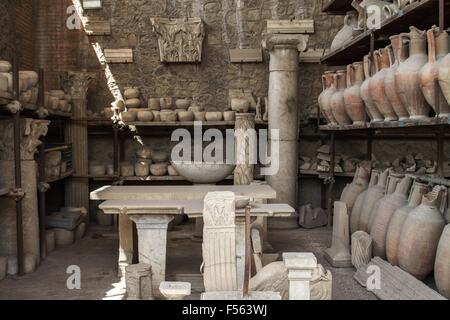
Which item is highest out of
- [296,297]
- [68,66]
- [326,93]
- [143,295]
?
[68,66]

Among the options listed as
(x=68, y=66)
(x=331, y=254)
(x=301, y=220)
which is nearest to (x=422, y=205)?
(x=331, y=254)

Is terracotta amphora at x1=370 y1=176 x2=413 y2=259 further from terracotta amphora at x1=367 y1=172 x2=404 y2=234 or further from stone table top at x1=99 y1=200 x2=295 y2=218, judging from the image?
stone table top at x1=99 y1=200 x2=295 y2=218

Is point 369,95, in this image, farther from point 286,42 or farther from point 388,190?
point 286,42

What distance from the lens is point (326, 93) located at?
22.6 ft

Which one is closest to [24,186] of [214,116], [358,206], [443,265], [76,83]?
[76,83]

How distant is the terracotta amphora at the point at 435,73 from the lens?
4.09 metres

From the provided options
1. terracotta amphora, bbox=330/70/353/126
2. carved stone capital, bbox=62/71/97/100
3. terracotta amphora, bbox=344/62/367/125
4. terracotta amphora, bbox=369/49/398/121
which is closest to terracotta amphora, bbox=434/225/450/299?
terracotta amphora, bbox=369/49/398/121

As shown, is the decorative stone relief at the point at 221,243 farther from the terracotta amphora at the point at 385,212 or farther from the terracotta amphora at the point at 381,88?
the terracotta amphora at the point at 381,88

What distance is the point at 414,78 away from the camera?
446 cm

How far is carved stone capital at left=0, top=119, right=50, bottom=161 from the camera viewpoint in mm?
5547

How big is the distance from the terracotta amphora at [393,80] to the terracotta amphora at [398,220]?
2.32 feet

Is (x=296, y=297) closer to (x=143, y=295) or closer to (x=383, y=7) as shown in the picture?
(x=143, y=295)

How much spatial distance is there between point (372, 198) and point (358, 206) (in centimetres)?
33

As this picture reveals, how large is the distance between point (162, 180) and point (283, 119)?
2.34 meters
